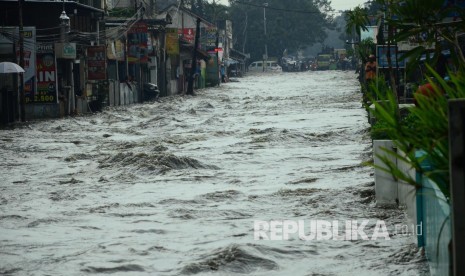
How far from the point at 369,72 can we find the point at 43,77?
49.5 ft

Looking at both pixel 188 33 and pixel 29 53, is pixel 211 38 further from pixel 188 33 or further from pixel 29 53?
pixel 29 53

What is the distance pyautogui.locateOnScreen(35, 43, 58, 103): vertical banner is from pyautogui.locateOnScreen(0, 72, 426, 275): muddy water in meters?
6.83

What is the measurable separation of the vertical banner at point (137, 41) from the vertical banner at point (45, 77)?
45.2ft

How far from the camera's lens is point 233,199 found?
576 inches

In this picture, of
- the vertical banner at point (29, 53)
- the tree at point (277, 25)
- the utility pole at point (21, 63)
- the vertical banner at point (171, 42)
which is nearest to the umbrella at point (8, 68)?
the utility pole at point (21, 63)

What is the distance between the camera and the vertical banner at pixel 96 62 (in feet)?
139

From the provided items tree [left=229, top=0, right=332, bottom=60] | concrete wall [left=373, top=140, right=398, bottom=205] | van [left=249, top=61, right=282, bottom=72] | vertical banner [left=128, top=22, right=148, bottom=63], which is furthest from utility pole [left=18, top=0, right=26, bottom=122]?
tree [left=229, top=0, right=332, bottom=60]

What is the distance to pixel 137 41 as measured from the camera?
5231cm

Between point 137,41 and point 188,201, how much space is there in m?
38.6

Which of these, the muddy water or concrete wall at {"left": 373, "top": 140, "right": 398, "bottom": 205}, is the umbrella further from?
concrete wall at {"left": 373, "top": 140, "right": 398, "bottom": 205}

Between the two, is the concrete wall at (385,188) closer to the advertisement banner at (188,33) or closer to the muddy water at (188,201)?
the muddy water at (188,201)

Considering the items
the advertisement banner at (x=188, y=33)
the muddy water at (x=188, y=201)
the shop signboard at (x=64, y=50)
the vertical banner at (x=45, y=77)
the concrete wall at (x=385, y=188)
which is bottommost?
the muddy water at (x=188, y=201)

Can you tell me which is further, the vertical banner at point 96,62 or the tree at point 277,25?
the tree at point 277,25

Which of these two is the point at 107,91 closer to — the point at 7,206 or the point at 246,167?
the point at 246,167
